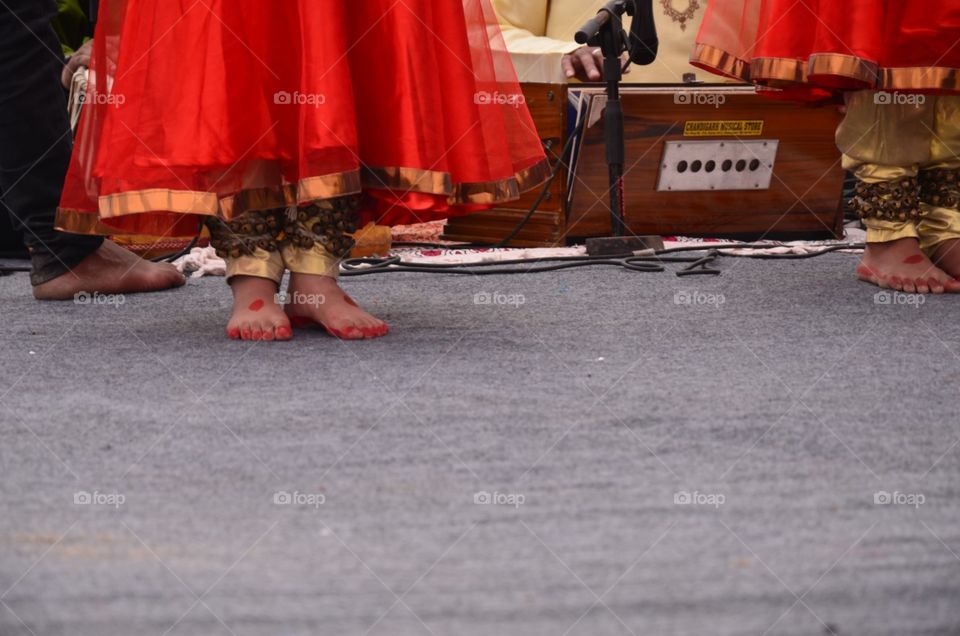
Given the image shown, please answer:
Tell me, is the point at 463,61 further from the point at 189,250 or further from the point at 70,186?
the point at 189,250

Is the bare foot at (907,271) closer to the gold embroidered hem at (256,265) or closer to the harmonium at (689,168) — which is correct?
the harmonium at (689,168)

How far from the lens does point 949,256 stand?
1.92 m

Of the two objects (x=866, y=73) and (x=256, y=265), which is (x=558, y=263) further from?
(x=256, y=265)

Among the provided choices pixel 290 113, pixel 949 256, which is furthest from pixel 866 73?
pixel 290 113

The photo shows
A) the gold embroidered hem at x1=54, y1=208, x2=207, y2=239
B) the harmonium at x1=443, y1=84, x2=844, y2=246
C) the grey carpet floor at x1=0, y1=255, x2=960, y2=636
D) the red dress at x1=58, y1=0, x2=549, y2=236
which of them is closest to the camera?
the grey carpet floor at x1=0, y1=255, x2=960, y2=636

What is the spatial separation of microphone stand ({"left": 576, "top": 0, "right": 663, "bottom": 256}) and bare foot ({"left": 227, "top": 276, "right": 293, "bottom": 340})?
3.14 ft

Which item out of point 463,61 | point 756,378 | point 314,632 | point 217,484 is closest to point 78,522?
point 217,484

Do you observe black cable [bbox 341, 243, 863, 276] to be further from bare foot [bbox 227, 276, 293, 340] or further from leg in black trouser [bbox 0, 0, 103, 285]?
bare foot [bbox 227, 276, 293, 340]

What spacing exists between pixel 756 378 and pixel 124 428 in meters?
0.66

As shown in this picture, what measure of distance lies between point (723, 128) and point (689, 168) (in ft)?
0.38

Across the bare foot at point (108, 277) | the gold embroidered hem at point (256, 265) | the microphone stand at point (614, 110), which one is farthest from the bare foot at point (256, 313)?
the microphone stand at point (614, 110)

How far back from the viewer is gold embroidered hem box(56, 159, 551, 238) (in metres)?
1.42

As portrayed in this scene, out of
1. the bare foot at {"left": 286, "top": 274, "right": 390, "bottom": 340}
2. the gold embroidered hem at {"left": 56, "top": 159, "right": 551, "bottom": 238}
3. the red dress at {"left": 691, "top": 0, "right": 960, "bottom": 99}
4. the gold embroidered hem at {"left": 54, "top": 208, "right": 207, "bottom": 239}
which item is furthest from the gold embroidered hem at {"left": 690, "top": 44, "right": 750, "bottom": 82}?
the gold embroidered hem at {"left": 54, "top": 208, "right": 207, "bottom": 239}

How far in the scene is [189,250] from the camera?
2400mm
